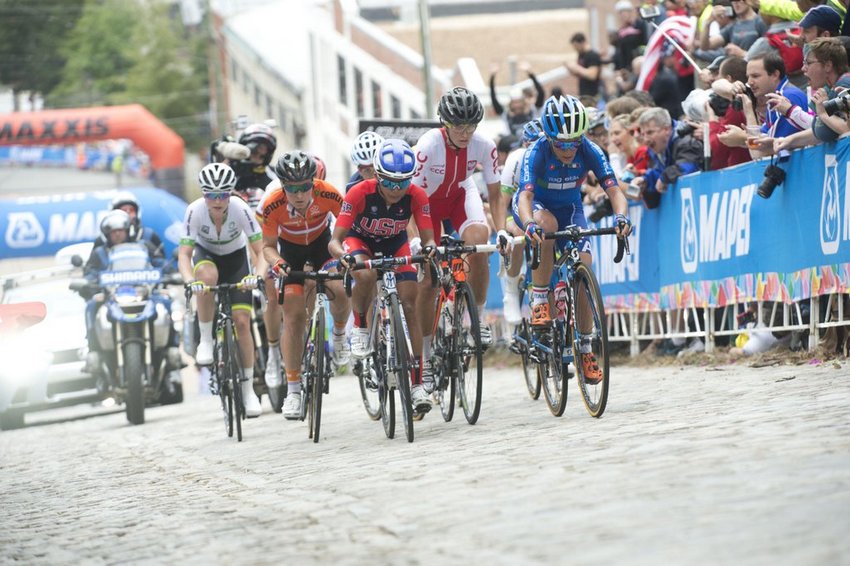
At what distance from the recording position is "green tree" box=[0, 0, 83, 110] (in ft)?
344

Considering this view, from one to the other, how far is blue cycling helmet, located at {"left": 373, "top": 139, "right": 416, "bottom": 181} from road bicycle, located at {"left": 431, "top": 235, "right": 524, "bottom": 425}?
1.90 ft

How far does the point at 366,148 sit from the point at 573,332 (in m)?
2.56

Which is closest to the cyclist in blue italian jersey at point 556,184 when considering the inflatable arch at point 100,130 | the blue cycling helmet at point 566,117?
the blue cycling helmet at point 566,117

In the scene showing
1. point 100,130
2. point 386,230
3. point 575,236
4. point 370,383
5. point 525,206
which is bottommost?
point 370,383

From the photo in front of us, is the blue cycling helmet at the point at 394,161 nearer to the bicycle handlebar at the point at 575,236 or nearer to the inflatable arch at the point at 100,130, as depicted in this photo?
the bicycle handlebar at the point at 575,236

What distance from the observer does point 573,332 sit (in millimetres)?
10383

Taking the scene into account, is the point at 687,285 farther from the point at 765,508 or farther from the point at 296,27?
the point at 296,27

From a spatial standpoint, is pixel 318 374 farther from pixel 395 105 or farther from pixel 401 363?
pixel 395 105

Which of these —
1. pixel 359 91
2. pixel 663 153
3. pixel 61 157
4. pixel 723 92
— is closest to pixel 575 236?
pixel 723 92

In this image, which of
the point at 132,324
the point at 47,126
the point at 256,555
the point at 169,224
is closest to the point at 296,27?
the point at 47,126

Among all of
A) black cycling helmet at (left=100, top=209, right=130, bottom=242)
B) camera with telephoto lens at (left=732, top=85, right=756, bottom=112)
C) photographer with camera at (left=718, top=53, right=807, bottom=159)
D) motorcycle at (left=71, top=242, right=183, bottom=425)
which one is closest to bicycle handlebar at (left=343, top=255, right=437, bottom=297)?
photographer with camera at (left=718, top=53, right=807, bottom=159)

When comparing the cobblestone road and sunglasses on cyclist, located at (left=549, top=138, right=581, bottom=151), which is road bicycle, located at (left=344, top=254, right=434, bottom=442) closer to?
the cobblestone road

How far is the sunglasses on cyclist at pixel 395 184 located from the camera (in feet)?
35.3

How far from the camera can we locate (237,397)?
12.8 metres
